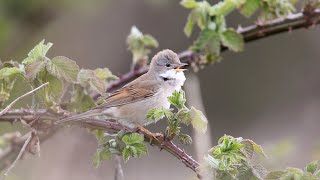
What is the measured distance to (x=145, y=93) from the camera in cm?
462

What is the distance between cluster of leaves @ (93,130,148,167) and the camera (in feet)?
10.3

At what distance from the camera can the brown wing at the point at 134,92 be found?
4383mm

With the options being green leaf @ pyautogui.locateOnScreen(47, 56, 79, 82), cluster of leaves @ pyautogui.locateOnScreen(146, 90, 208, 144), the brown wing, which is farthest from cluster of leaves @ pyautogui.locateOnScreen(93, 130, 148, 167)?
the brown wing

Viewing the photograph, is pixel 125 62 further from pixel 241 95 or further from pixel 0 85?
pixel 0 85

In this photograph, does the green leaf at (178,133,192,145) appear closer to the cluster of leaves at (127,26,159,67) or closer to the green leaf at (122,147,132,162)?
the green leaf at (122,147,132,162)

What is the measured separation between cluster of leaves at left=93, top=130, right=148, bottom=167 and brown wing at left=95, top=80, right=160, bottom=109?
3.30ft

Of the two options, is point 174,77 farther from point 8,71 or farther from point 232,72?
point 232,72

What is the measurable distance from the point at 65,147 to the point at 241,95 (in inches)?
238

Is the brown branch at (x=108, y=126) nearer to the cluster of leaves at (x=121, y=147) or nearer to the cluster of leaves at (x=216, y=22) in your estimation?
the cluster of leaves at (x=121, y=147)

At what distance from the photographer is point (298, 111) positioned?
9727 millimetres

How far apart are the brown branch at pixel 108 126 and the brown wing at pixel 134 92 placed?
82 cm

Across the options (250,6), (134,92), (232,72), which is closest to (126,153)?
(134,92)

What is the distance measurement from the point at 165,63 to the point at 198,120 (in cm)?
187

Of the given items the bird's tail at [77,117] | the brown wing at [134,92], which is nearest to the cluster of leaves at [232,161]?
the bird's tail at [77,117]
